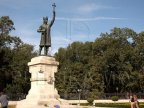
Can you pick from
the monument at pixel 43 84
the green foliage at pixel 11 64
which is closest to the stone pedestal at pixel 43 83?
the monument at pixel 43 84

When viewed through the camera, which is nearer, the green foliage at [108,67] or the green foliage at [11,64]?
the green foliage at [11,64]

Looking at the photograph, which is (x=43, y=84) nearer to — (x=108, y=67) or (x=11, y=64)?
(x=11, y=64)

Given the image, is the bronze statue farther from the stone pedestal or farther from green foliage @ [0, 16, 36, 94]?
green foliage @ [0, 16, 36, 94]

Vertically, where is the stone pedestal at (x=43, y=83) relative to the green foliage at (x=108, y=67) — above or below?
below

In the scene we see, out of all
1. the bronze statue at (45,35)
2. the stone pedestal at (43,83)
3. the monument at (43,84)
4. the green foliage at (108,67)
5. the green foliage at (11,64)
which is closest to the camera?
the monument at (43,84)

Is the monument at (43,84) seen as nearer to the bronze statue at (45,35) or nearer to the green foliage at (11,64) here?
the bronze statue at (45,35)

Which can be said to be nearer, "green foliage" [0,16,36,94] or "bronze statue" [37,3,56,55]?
"bronze statue" [37,3,56,55]

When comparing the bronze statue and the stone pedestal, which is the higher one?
the bronze statue

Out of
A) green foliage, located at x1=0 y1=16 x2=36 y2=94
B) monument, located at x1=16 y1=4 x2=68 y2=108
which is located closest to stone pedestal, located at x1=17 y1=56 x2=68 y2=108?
monument, located at x1=16 y1=4 x2=68 y2=108

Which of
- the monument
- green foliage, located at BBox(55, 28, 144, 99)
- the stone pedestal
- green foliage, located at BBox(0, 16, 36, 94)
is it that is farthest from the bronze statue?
green foliage, located at BBox(55, 28, 144, 99)

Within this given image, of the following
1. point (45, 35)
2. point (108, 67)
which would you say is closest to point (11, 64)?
point (108, 67)

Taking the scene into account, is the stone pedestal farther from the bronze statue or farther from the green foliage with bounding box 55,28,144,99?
the green foliage with bounding box 55,28,144,99

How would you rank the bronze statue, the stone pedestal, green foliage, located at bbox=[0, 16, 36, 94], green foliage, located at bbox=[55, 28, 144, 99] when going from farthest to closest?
green foliage, located at bbox=[55, 28, 144, 99] < green foliage, located at bbox=[0, 16, 36, 94] < the bronze statue < the stone pedestal

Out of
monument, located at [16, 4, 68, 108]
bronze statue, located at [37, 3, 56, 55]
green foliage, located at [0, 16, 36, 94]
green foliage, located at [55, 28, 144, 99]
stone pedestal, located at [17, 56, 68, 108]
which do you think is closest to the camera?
monument, located at [16, 4, 68, 108]
